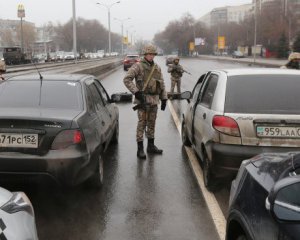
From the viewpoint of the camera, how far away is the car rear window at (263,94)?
17.0 ft

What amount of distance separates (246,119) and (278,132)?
363 mm

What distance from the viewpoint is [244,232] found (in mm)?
2822

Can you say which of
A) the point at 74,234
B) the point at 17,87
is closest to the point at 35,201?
the point at 74,234

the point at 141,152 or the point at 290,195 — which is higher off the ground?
the point at 290,195

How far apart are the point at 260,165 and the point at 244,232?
0.42 meters

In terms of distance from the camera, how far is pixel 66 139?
482 centimetres

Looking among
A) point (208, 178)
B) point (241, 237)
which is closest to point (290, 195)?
point (241, 237)

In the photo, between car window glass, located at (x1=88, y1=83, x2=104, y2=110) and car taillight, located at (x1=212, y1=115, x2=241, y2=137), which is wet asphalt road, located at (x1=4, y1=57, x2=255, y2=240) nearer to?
car taillight, located at (x1=212, y1=115, x2=241, y2=137)

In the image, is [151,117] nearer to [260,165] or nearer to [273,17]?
[260,165]

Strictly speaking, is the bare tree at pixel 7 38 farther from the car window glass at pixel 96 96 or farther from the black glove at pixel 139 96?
the car window glass at pixel 96 96

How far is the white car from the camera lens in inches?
103

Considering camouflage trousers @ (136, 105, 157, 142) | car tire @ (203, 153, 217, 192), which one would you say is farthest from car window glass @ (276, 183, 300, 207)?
camouflage trousers @ (136, 105, 157, 142)

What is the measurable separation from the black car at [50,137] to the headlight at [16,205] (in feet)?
4.80

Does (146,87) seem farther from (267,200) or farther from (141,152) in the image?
(267,200)
